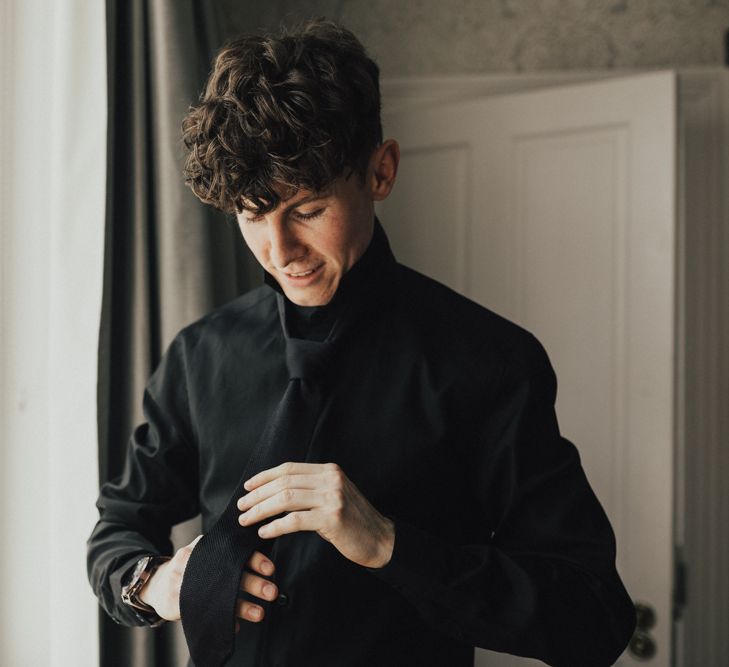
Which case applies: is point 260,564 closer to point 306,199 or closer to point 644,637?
point 306,199

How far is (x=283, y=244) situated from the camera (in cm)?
92

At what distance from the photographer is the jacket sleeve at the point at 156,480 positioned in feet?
3.73

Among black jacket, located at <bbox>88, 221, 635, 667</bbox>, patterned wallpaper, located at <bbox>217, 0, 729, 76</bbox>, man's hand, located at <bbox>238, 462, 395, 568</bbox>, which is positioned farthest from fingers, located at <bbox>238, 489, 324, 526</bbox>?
patterned wallpaper, located at <bbox>217, 0, 729, 76</bbox>

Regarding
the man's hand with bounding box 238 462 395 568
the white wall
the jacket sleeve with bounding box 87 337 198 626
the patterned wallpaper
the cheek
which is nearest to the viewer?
the man's hand with bounding box 238 462 395 568

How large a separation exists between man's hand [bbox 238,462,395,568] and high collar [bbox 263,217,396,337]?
25 centimetres

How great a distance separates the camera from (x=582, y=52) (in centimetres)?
211

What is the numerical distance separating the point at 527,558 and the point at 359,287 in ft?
1.36

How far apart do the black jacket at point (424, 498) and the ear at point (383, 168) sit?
0.08m

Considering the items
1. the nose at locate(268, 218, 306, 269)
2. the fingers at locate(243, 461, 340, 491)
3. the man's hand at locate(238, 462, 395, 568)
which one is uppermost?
the nose at locate(268, 218, 306, 269)

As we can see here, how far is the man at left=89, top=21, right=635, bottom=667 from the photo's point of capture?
2.89 ft

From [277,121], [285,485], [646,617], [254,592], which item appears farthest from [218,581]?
[646,617]

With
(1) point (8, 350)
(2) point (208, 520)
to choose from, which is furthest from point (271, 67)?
(1) point (8, 350)

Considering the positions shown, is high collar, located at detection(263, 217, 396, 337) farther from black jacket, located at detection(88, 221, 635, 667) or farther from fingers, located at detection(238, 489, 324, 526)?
fingers, located at detection(238, 489, 324, 526)

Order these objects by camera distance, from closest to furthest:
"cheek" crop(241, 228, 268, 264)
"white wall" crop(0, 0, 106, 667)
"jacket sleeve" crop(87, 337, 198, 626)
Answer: "cheek" crop(241, 228, 268, 264)
"jacket sleeve" crop(87, 337, 198, 626)
"white wall" crop(0, 0, 106, 667)
